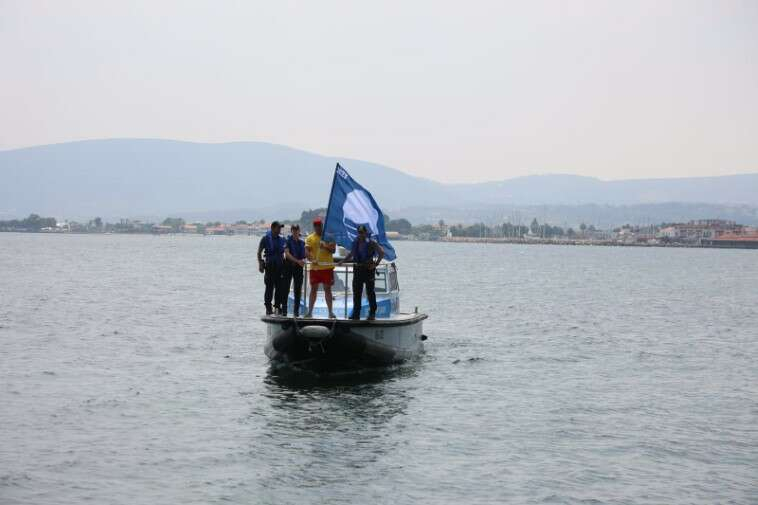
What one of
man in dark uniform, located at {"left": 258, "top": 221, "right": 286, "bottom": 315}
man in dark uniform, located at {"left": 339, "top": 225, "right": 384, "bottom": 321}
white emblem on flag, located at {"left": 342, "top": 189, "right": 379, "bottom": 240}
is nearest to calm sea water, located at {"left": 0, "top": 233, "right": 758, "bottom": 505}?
man in dark uniform, located at {"left": 339, "top": 225, "right": 384, "bottom": 321}

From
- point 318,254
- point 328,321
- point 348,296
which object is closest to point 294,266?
point 318,254

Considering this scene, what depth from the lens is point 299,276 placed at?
25.1 meters

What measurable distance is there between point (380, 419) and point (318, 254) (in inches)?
178

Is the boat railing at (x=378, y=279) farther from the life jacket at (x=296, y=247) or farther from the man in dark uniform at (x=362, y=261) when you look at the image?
the man in dark uniform at (x=362, y=261)

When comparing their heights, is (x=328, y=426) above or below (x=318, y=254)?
below

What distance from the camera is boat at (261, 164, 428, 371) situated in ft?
78.4

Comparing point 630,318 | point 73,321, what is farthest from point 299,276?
point 630,318

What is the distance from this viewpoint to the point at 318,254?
24344 millimetres

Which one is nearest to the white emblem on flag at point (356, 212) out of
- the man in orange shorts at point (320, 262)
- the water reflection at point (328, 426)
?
the man in orange shorts at point (320, 262)

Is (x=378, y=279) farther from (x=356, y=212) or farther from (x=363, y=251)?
(x=363, y=251)

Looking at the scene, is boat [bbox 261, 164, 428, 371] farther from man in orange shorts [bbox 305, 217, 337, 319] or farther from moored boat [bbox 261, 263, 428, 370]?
man in orange shorts [bbox 305, 217, 337, 319]

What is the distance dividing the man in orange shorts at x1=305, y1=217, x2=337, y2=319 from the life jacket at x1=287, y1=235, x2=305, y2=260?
0.36 m

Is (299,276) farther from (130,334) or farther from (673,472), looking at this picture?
(130,334)

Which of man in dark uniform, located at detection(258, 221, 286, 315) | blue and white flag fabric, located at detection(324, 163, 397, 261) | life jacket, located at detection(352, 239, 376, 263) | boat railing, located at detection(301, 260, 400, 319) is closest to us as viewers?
life jacket, located at detection(352, 239, 376, 263)
